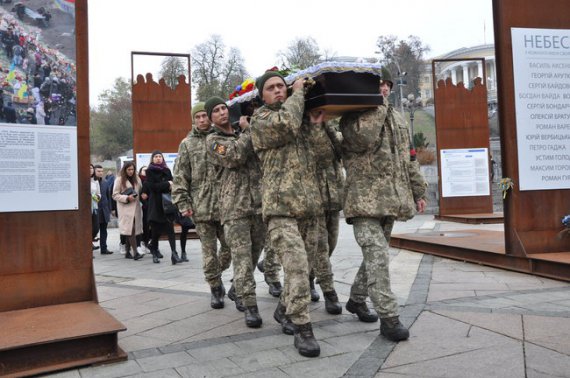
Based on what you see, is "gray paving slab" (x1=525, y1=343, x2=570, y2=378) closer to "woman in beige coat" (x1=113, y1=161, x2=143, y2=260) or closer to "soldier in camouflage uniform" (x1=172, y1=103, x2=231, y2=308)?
"soldier in camouflage uniform" (x1=172, y1=103, x2=231, y2=308)

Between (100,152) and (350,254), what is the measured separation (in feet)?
138

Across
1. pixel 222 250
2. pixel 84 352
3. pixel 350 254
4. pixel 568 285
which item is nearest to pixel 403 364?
pixel 84 352

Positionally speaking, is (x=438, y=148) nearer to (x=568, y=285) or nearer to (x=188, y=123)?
(x=188, y=123)

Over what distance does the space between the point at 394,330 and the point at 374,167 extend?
1148mm

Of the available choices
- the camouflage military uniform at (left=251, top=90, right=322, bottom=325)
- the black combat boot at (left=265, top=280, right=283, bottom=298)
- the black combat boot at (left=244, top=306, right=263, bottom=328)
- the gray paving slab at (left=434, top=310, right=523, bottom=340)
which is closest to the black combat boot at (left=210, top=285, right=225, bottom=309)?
the black combat boot at (left=265, top=280, right=283, bottom=298)

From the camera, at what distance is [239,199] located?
172 inches

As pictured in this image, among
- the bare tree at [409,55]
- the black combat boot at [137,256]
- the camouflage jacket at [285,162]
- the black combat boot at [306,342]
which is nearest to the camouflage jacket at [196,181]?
the camouflage jacket at [285,162]

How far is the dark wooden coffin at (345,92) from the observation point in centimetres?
353

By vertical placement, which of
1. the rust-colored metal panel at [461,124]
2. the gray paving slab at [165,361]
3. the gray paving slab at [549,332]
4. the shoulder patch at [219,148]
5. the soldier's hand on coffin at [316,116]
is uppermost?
the rust-colored metal panel at [461,124]

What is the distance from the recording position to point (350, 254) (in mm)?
8273

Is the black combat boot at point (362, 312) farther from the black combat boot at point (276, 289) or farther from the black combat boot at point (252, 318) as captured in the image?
the black combat boot at point (276, 289)

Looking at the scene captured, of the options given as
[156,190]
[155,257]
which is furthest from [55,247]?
[155,257]

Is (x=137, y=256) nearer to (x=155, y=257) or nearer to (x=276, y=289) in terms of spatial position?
(x=155, y=257)

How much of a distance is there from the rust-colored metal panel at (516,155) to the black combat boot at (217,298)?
3.58m
